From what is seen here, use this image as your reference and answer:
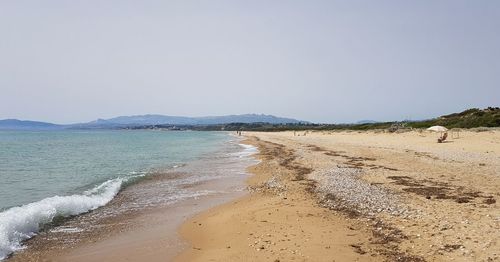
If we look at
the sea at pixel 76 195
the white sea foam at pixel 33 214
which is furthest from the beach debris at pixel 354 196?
the white sea foam at pixel 33 214

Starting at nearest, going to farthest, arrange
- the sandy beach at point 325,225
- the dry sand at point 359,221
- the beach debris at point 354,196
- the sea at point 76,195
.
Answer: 1. the dry sand at point 359,221
2. the sandy beach at point 325,225
3. the sea at point 76,195
4. the beach debris at point 354,196

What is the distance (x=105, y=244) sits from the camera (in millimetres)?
10430

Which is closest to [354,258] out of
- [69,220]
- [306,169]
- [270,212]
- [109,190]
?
[270,212]

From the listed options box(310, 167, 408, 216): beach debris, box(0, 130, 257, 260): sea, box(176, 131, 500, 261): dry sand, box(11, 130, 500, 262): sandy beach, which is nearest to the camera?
box(176, 131, 500, 261): dry sand

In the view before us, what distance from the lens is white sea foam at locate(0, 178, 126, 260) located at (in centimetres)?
1040

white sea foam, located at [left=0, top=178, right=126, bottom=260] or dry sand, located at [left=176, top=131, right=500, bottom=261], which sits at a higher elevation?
dry sand, located at [left=176, top=131, right=500, bottom=261]

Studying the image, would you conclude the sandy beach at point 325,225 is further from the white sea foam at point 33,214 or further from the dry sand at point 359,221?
the white sea foam at point 33,214

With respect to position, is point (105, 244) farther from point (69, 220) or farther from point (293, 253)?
point (293, 253)

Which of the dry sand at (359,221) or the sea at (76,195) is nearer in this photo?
the dry sand at (359,221)

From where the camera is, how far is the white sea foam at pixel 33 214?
34.1 feet

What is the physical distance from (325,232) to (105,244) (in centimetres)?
604

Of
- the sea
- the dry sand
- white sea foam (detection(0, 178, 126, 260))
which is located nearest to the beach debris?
the dry sand

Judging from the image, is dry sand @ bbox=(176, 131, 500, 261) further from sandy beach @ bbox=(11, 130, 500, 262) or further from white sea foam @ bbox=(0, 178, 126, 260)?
white sea foam @ bbox=(0, 178, 126, 260)

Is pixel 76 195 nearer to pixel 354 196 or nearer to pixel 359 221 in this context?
pixel 354 196
